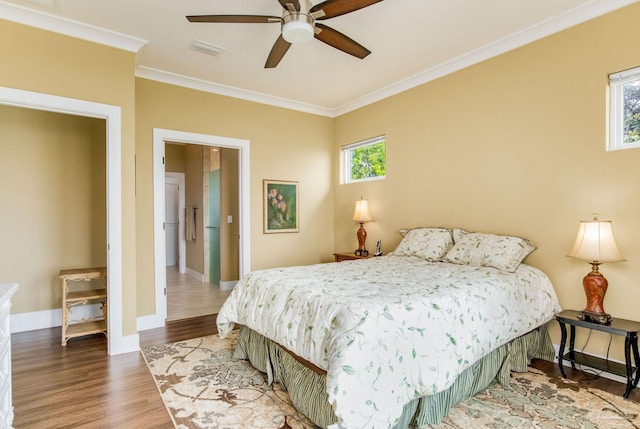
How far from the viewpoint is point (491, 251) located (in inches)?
115

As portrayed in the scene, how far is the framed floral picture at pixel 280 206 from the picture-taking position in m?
4.69

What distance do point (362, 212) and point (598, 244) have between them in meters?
2.61

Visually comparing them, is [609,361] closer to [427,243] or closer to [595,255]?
[595,255]

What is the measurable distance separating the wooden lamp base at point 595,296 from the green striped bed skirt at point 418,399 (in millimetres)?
441

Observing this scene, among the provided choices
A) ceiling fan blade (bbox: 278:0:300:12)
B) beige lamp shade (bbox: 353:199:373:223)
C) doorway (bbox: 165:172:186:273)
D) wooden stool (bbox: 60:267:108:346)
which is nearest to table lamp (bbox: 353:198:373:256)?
beige lamp shade (bbox: 353:199:373:223)

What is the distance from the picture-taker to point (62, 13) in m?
2.71

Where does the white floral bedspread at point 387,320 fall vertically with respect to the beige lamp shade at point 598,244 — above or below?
below

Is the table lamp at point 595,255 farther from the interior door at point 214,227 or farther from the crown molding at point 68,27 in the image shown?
the interior door at point 214,227

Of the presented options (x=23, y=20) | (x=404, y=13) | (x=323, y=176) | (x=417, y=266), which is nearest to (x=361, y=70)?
(x=404, y=13)

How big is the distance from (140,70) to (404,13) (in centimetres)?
283

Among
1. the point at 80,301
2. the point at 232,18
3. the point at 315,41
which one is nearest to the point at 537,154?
the point at 315,41

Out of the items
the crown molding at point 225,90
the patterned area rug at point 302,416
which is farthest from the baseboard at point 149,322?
the crown molding at point 225,90

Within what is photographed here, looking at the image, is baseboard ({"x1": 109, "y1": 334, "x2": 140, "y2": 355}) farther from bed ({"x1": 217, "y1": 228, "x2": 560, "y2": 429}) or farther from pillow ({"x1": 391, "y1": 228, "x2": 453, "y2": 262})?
pillow ({"x1": 391, "y1": 228, "x2": 453, "y2": 262})

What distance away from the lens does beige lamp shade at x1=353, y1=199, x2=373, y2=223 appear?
15.0 ft
